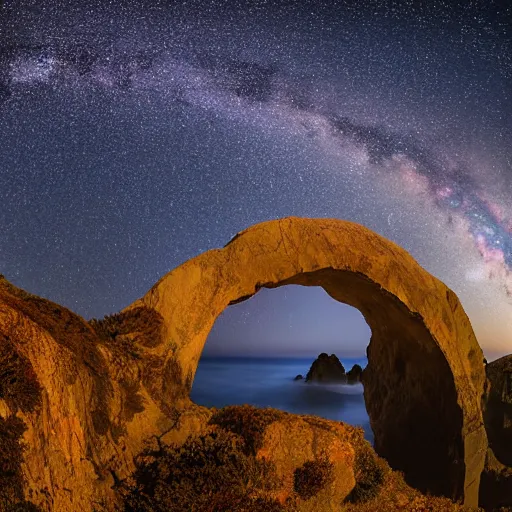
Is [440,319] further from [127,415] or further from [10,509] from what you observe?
[10,509]

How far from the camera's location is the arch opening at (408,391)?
39.7 feet

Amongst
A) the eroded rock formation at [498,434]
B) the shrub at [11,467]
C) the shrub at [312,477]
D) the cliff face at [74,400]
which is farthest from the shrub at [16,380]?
the eroded rock formation at [498,434]

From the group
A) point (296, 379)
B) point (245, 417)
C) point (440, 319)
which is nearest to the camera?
point (245, 417)

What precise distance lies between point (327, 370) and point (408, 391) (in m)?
38.5

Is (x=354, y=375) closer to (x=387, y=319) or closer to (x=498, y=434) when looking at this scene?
(x=498, y=434)

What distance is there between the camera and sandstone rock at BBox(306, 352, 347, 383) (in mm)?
50938

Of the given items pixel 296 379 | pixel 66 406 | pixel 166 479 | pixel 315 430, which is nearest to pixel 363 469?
pixel 315 430

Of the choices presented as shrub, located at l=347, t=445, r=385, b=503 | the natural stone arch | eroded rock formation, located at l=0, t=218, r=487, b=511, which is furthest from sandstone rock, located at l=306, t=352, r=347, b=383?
shrub, located at l=347, t=445, r=385, b=503

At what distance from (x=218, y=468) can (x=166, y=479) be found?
80 centimetres

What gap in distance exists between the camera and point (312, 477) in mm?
7891

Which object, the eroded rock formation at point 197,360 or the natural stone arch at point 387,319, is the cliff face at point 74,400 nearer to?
the eroded rock formation at point 197,360

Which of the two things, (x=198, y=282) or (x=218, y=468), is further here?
(x=198, y=282)

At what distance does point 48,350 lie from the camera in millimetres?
6625

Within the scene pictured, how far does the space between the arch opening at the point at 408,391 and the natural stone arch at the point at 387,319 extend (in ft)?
0.10
